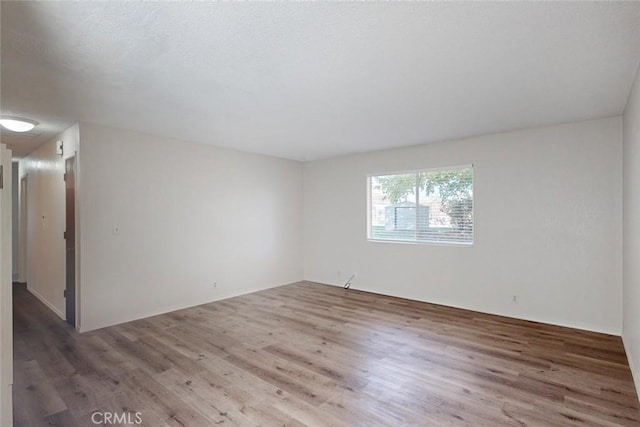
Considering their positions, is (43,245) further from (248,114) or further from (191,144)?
(248,114)

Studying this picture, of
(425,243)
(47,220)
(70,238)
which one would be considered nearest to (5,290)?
(70,238)

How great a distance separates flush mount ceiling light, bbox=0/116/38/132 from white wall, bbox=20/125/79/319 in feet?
1.32

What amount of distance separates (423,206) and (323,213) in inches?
83.6

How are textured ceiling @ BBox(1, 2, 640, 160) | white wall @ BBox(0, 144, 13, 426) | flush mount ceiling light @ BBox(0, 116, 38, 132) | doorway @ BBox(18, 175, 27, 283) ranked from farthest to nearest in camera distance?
1. doorway @ BBox(18, 175, 27, 283)
2. flush mount ceiling light @ BBox(0, 116, 38, 132)
3. textured ceiling @ BBox(1, 2, 640, 160)
4. white wall @ BBox(0, 144, 13, 426)

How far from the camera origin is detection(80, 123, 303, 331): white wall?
395 cm

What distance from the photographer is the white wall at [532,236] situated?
146 inches

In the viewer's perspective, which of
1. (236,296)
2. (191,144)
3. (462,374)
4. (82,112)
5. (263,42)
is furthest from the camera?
(236,296)

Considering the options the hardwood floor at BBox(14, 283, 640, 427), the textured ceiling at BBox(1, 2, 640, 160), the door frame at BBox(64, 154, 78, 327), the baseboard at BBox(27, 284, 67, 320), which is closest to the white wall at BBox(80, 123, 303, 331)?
the door frame at BBox(64, 154, 78, 327)

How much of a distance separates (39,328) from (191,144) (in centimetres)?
309

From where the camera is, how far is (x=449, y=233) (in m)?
4.93

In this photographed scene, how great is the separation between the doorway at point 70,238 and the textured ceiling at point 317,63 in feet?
2.16

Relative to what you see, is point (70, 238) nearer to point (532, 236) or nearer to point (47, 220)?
point (47, 220)

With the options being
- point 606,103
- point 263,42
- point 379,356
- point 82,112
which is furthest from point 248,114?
point 606,103

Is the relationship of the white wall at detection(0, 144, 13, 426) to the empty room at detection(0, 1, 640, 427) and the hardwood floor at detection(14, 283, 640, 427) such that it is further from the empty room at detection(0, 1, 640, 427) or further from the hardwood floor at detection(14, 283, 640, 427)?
the hardwood floor at detection(14, 283, 640, 427)
